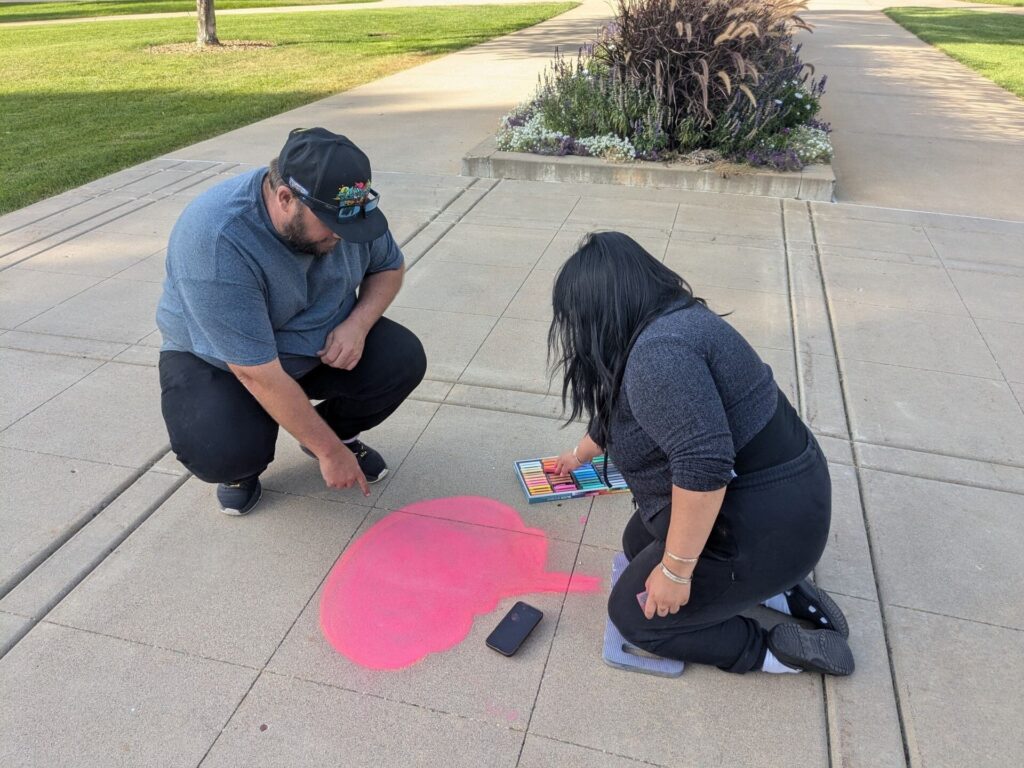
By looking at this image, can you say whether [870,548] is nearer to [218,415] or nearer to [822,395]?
[822,395]

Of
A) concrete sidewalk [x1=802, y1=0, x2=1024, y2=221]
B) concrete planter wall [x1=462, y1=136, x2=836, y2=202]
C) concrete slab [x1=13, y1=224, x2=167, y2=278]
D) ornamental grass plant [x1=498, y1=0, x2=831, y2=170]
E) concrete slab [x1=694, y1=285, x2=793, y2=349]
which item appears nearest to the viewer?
concrete slab [x1=694, y1=285, x2=793, y2=349]

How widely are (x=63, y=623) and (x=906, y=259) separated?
5105 mm

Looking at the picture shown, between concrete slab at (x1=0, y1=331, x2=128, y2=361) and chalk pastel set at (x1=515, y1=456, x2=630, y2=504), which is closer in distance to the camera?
chalk pastel set at (x1=515, y1=456, x2=630, y2=504)

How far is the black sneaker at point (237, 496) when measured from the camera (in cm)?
273

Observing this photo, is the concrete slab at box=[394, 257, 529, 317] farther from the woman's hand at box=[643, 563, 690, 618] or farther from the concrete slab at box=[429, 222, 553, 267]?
the woman's hand at box=[643, 563, 690, 618]

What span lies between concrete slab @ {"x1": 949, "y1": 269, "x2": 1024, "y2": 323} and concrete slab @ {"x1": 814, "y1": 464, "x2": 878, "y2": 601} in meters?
2.11

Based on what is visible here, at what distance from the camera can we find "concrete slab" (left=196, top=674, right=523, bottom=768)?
75.8 inches

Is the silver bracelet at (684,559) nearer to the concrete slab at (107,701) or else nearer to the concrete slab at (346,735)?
the concrete slab at (346,735)

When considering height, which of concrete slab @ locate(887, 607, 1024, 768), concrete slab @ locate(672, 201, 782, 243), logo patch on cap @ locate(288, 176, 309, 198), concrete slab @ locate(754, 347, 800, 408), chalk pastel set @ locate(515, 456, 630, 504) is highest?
logo patch on cap @ locate(288, 176, 309, 198)

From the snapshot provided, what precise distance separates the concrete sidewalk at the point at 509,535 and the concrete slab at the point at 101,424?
0.05 feet

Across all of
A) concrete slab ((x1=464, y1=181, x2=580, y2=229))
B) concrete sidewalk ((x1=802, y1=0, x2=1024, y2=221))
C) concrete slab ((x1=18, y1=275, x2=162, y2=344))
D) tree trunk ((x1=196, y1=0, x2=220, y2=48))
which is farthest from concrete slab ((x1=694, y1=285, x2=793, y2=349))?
tree trunk ((x1=196, y1=0, x2=220, y2=48))

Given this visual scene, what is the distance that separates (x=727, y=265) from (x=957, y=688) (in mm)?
3253

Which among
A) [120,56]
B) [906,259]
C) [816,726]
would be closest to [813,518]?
[816,726]

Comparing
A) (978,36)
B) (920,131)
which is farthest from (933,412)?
(978,36)
